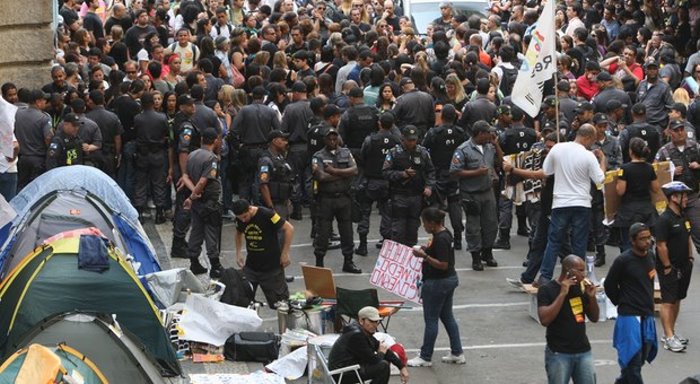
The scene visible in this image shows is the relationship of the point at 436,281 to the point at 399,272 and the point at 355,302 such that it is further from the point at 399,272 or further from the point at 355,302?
the point at 399,272

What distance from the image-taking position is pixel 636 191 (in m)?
17.8

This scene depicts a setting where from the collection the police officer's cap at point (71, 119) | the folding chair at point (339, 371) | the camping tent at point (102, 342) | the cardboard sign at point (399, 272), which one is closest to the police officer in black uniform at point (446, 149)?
the cardboard sign at point (399, 272)

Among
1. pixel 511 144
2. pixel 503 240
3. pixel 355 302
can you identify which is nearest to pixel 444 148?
pixel 511 144

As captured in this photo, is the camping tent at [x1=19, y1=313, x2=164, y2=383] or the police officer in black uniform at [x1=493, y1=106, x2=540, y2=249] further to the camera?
the police officer in black uniform at [x1=493, y1=106, x2=540, y2=249]

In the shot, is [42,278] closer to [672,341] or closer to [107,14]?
[672,341]

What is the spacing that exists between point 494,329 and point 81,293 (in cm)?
443

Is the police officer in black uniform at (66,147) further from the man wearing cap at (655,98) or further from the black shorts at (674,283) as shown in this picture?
the man wearing cap at (655,98)

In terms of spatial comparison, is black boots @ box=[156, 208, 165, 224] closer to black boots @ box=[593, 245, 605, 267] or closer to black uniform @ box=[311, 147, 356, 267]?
black uniform @ box=[311, 147, 356, 267]

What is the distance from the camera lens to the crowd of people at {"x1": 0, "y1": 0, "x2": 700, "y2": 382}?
1758 cm

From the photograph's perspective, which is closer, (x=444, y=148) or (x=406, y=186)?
(x=406, y=186)

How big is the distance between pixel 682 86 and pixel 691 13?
530cm

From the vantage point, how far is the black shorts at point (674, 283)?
15.9 meters

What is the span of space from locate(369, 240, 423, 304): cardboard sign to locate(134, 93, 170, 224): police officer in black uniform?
455cm

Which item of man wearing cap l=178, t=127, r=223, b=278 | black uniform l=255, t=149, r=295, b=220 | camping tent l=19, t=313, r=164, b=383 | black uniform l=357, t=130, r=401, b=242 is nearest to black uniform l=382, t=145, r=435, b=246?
black uniform l=357, t=130, r=401, b=242
